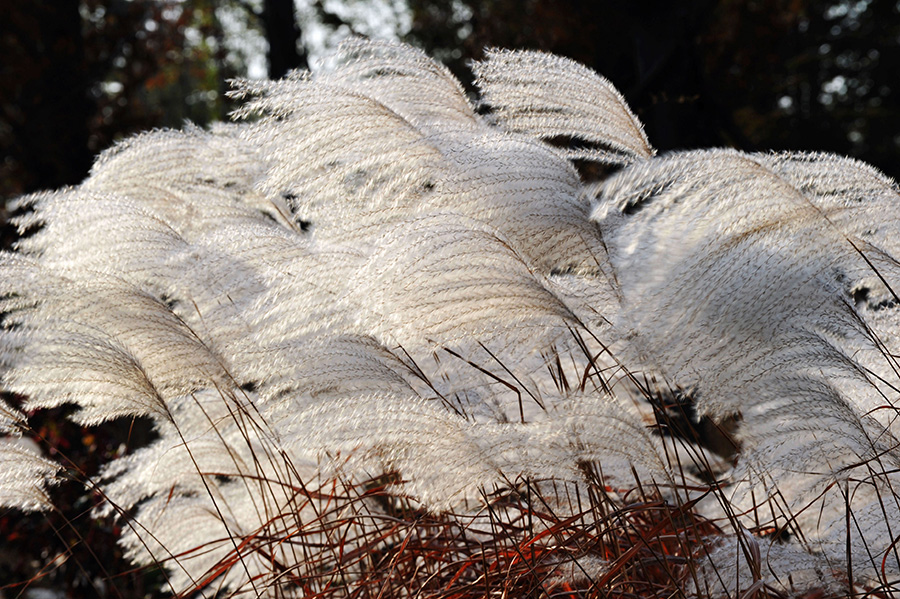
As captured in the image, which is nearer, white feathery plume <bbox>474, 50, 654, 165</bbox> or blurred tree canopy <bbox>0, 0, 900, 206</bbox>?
white feathery plume <bbox>474, 50, 654, 165</bbox>

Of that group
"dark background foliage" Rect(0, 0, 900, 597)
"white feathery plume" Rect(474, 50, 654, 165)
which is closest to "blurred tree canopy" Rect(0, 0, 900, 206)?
"dark background foliage" Rect(0, 0, 900, 597)

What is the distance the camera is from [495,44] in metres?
8.22

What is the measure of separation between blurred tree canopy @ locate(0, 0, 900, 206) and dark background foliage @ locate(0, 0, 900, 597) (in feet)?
0.05

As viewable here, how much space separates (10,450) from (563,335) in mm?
1461

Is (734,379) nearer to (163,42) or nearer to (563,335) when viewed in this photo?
(563,335)

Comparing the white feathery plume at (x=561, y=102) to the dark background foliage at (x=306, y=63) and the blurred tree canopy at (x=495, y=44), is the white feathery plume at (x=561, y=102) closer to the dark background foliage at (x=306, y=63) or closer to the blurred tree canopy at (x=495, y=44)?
the dark background foliage at (x=306, y=63)

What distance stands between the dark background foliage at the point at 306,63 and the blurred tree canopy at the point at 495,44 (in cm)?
1

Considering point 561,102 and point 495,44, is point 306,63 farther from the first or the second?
point 561,102

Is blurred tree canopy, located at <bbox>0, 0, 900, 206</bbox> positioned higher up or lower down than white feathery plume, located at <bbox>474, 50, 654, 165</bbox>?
lower down

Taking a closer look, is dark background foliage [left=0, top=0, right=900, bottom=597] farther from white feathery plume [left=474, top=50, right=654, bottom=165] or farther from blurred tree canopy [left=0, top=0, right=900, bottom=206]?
white feathery plume [left=474, top=50, right=654, bottom=165]

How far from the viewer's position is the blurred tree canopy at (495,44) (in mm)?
3898

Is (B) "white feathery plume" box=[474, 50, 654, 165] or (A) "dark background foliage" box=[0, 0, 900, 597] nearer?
(B) "white feathery plume" box=[474, 50, 654, 165]

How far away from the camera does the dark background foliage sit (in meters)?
3.89

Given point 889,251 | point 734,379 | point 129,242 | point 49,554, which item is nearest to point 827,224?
point 889,251
